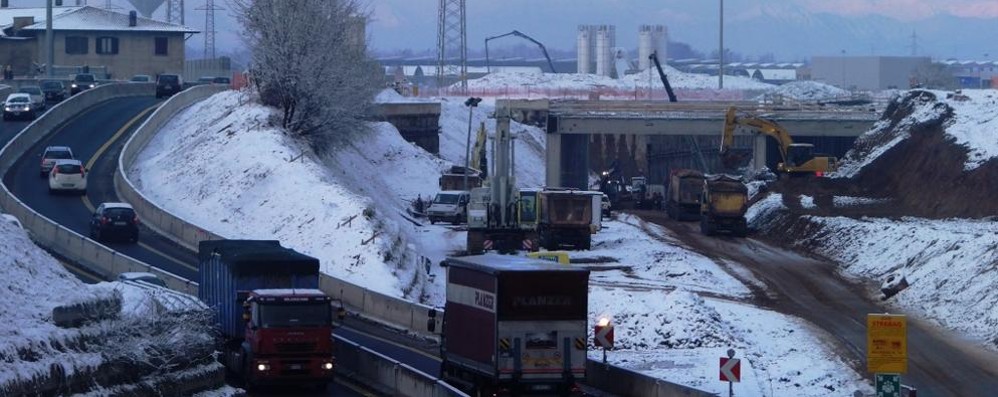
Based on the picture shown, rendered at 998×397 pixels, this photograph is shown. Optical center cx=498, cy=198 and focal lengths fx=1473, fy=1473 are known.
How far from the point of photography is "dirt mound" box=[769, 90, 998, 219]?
69688 millimetres

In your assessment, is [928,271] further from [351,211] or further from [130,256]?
[130,256]

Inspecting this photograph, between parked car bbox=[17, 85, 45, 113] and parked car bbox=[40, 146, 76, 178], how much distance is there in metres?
18.4

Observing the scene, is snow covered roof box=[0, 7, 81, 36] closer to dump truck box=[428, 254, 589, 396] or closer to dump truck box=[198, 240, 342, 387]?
dump truck box=[198, 240, 342, 387]

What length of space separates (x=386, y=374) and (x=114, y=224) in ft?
84.0

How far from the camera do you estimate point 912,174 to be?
7694 centimetres

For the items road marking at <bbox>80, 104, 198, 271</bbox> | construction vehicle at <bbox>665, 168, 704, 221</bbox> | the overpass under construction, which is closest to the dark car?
road marking at <bbox>80, 104, 198, 271</bbox>

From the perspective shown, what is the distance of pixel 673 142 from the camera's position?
430 ft

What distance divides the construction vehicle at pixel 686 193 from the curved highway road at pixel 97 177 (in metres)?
30.1

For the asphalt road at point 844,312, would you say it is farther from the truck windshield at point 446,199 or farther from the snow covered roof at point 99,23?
the snow covered roof at point 99,23

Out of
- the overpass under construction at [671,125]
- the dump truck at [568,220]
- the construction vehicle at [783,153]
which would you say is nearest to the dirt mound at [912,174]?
the construction vehicle at [783,153]

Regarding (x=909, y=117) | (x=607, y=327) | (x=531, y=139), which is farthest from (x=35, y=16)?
(x=607, y=327)

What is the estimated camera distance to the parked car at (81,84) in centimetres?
9881

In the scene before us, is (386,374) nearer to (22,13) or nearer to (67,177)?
(67,177)

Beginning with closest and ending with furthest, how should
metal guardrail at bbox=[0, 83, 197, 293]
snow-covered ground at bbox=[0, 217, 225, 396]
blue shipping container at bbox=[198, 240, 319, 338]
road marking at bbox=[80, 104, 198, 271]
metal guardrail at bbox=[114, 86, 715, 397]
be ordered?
snow-covered ground at bbox=[0, 217, 225, 396] < metal guardrail at bbox=[114, 86, 715, 397] < blue shipping container at bbox=[198, 240, 319, 338] < metal guardrail at bbox=[0, 83, 197, 293] < road marking at bbox=[80, 104, 198, 271]
